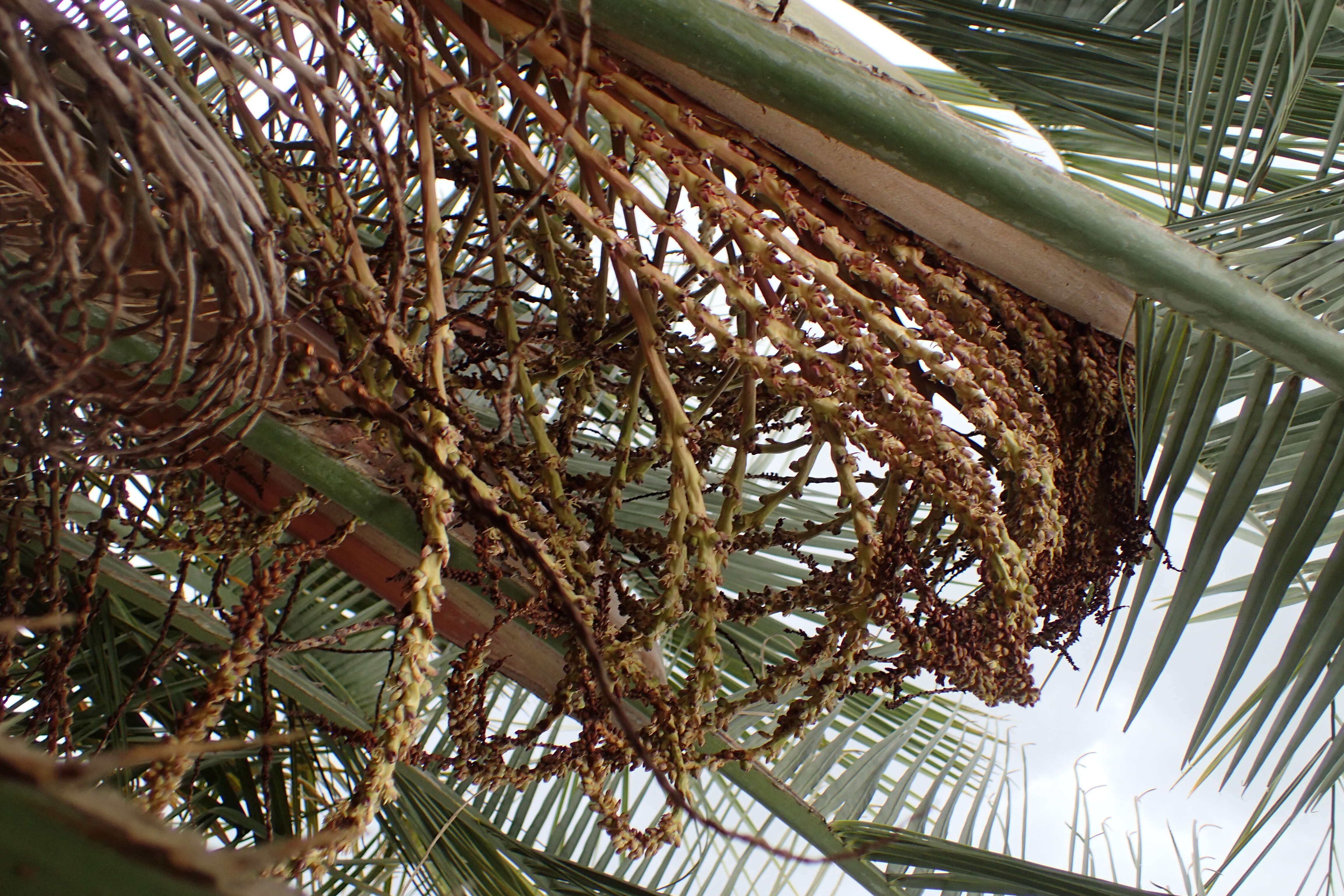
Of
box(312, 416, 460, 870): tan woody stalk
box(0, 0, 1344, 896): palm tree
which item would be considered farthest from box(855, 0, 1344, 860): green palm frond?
box(312, 416, 460, 870): tan woody stalk

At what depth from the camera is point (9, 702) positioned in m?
1.16

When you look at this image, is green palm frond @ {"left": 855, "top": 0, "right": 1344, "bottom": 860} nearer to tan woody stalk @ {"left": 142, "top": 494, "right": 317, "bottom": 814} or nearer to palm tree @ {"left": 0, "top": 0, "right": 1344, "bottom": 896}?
palm tree @ {"left": 0, "top": 0, "right": 1344, "bottom": 896}

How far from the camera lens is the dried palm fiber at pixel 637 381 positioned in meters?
0.48

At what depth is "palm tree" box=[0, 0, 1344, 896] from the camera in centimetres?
46

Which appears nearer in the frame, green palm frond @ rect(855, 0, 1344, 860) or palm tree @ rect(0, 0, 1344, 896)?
palm tree @ rect(0, 0, 1344, 896)

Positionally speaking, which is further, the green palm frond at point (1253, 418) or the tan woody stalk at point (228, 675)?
the green palm frond at point (1253, 418)

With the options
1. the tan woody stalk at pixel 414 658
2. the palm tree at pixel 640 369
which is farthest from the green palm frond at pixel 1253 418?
the tan woody stalk at pixel 414 658

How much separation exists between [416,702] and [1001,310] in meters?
0.44

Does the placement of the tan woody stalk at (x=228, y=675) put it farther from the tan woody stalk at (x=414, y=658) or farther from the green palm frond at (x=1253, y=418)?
the green palm frond at (x=1253, y=418)

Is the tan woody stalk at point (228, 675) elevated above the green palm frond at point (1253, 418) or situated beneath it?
situated beneath

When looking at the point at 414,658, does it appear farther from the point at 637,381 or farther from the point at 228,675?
the point at 637,381

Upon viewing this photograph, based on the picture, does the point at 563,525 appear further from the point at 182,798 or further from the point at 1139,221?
the point at 182,798

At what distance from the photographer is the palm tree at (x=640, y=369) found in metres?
0.46

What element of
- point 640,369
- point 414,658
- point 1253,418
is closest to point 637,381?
point 640,369
